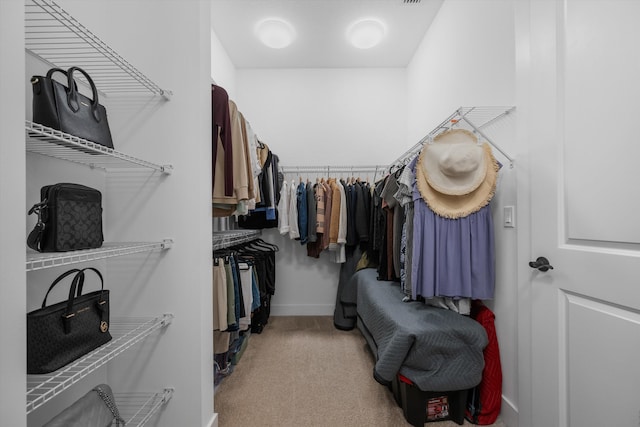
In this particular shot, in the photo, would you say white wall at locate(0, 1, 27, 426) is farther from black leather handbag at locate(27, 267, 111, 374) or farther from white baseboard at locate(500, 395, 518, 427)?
white baseboard at locate(500, 395, 518, 427)

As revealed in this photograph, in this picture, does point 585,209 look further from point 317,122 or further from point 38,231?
point 317,122

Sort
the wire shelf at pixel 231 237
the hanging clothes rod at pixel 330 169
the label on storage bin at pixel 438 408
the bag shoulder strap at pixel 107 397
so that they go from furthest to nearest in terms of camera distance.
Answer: the hanging clothes rod at pixel 330 169, the wire shelf at pixel 231 237, the label on storage bin at pixel 438 408, the bag shoulder strap at pixel 107 397

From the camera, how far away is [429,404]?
1.53 m

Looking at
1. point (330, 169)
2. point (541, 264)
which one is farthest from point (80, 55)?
point (330, 169)

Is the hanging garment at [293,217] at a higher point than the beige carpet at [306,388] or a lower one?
higher

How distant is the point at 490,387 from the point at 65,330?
6.33ft

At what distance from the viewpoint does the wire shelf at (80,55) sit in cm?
102

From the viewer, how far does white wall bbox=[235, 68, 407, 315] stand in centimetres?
333

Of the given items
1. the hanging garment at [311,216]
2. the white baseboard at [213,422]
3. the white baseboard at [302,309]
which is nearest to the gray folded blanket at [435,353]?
the white baseboard at [213,422]

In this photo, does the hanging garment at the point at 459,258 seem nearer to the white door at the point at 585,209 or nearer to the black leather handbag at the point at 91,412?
the white door at the point at 585,209

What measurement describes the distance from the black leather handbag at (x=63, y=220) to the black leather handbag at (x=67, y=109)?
0.19m

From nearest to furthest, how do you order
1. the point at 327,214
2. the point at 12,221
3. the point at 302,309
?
the point at 12,221
the point at 327,214
the point at 302,309

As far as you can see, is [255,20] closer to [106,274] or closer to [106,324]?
[106,274]

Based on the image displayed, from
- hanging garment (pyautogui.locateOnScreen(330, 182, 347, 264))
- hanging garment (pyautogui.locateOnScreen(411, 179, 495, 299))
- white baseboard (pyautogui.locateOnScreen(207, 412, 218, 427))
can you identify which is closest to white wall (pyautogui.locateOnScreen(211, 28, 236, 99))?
hanging garment (pyautogui.locateOnScreen(330, 182, 347, 264))
